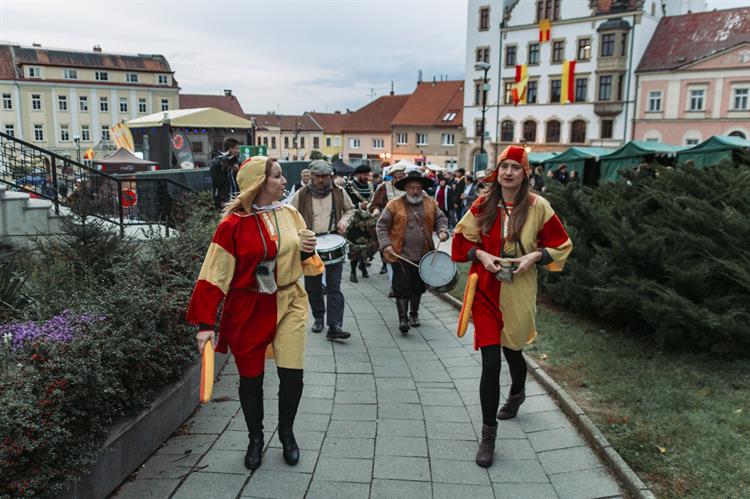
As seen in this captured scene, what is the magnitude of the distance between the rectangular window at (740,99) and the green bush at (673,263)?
150ft

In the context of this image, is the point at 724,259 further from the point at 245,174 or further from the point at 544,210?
the point at 245,174

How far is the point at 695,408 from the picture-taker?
179 inches

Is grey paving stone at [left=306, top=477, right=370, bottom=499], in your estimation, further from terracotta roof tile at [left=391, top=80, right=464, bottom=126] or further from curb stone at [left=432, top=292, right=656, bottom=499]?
terracotta roof tile at [left=391, top=80, right=464, bottom=126]

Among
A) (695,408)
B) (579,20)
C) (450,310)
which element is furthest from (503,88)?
(695,408)

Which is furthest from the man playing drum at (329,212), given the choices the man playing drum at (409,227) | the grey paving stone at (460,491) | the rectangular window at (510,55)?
the rectangular window at (510,55)

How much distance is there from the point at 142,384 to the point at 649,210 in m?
5.99

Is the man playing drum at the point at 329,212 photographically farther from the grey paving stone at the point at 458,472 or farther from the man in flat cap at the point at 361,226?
the grey paving stone at the point at 458,472

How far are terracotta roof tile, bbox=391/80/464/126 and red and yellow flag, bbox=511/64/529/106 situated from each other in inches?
484

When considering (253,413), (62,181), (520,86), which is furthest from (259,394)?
(520,86)

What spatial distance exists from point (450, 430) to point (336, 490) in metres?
1.21

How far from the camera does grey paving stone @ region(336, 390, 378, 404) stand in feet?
16.7

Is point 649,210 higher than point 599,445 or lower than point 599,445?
higher

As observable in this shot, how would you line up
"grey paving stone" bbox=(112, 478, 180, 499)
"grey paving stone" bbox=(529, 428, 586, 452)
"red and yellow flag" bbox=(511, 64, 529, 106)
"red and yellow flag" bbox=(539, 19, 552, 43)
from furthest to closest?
"red and yellow flag" bbox=(511, 64, 529, 106) < "red and yellow flag" bbox=(539, 19, 552, 43) < "grey paving stone" bbox=(529, 428, 586, 452) < "grey paving stone" bbox=(112, 478, 180, 499)

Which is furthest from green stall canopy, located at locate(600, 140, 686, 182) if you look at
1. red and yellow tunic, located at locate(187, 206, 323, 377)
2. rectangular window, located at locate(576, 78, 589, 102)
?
rectangular window, located at locate(576, 78, 589, 102)
